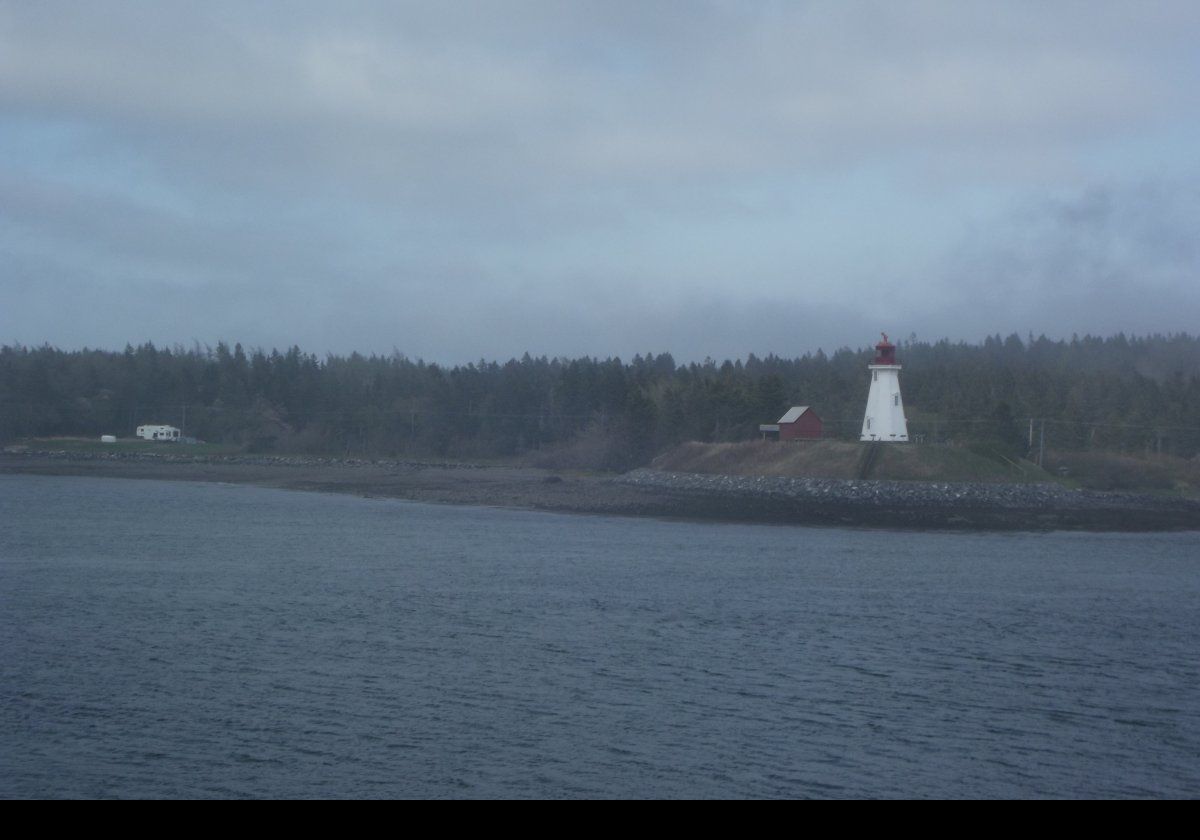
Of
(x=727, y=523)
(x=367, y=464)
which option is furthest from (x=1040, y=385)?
(x=367, y=464)

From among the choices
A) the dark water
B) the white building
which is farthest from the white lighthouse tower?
the white building

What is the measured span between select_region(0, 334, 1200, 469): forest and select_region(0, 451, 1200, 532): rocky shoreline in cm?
664

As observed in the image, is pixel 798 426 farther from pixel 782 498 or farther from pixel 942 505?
pixel 942 505

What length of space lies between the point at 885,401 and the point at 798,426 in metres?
5.65

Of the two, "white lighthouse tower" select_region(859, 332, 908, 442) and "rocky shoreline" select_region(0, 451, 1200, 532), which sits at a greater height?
"white lighthouse tower" select_region(859, 332, 908, 442)

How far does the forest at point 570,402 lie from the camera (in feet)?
192

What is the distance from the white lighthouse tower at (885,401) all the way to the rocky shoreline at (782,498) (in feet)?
13.3

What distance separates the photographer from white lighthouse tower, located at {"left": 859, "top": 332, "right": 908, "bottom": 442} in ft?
158

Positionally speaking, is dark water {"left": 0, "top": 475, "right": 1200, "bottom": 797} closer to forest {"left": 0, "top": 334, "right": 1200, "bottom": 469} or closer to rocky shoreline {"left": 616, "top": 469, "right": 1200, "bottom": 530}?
rocky shoreline {"left": 616, "top": 469, "right": 1200, "bottom": 530}

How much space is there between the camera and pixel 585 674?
14.2m

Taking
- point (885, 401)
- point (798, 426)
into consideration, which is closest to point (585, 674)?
point (885, 401)

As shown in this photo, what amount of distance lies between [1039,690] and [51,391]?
76.5 metres

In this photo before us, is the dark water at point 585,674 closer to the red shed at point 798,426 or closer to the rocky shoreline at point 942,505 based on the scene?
the rocky shoreline at point 942,505

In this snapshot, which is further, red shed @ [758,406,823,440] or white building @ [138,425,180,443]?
white building @ [138,425,180,443]
